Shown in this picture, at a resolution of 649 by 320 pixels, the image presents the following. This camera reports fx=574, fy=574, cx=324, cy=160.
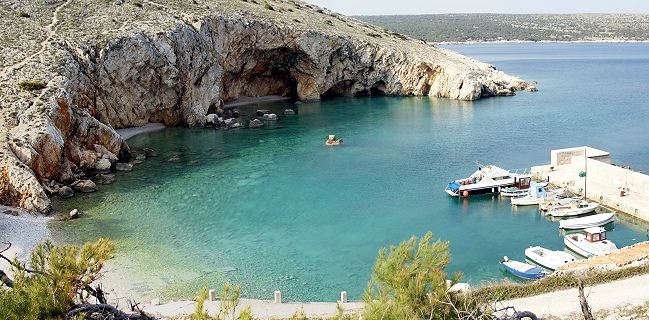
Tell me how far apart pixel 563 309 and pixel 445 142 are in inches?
1394

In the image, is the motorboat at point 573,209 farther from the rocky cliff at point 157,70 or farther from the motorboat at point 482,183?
the rocky cliff at point 157,70

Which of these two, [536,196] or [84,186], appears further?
[84,186]

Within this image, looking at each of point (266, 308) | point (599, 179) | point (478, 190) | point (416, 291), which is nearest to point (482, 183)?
point (478, 190)

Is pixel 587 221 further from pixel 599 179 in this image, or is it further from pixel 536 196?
pixel 599 179

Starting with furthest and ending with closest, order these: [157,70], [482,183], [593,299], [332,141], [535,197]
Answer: [157,70]
[332,141]
[482,183]
[535,197]
[593,299]

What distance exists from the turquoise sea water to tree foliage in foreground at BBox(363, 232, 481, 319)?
36.7 feet

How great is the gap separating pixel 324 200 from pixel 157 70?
29.4 m

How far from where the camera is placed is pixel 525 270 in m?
26.7

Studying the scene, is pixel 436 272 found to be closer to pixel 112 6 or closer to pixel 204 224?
pixel 204 224

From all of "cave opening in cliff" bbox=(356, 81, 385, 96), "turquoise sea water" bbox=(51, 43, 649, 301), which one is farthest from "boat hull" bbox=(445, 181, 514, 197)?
"cave opening in cliff" bbox=(356, 81, 385, 96)

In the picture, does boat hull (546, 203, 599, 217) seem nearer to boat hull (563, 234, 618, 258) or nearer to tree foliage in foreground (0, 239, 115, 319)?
A: boat hull (563, 234, 618, 258)

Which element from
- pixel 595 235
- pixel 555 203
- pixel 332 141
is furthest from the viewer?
pixel 332 141

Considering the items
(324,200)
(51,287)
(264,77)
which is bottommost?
(324,200)

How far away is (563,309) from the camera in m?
19.7
